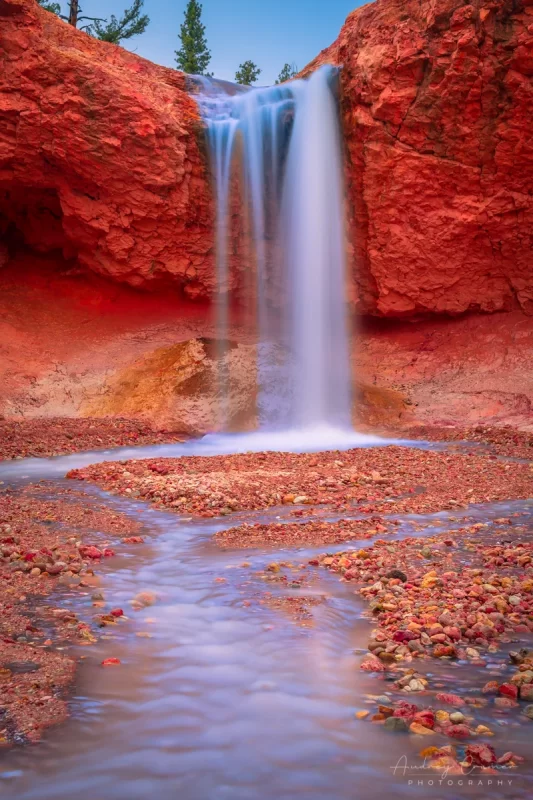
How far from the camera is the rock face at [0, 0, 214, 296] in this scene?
14.6 metres

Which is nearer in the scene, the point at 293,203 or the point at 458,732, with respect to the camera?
the point at 458,732

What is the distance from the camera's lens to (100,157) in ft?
49.9

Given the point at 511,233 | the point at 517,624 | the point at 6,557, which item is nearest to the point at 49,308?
the point at 511,233

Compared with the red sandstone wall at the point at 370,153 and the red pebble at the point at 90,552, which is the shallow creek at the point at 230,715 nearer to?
the red pebble at the point at 90,552

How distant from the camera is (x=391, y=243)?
1573 cm

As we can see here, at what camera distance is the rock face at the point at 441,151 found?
13.6 m

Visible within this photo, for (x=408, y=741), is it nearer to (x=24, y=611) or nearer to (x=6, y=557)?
(x=24, y=611)

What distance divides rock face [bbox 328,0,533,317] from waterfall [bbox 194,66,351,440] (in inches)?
26.2

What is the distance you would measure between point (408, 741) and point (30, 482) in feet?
22.7

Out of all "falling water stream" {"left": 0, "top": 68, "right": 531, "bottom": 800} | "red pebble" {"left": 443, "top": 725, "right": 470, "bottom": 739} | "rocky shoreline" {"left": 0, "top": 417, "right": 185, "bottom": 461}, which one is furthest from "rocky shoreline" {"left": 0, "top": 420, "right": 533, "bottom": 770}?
"rocky shoreline" {"left": 0, "top": 417, "right": 185, "bottom": 461}

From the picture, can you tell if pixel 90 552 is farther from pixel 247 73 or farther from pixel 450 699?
pixel 247 73

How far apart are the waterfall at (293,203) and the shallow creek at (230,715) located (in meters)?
11.3

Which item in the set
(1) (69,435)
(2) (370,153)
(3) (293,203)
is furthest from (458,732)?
(3) (293,203)

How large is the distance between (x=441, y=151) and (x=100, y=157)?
7.53 meters
